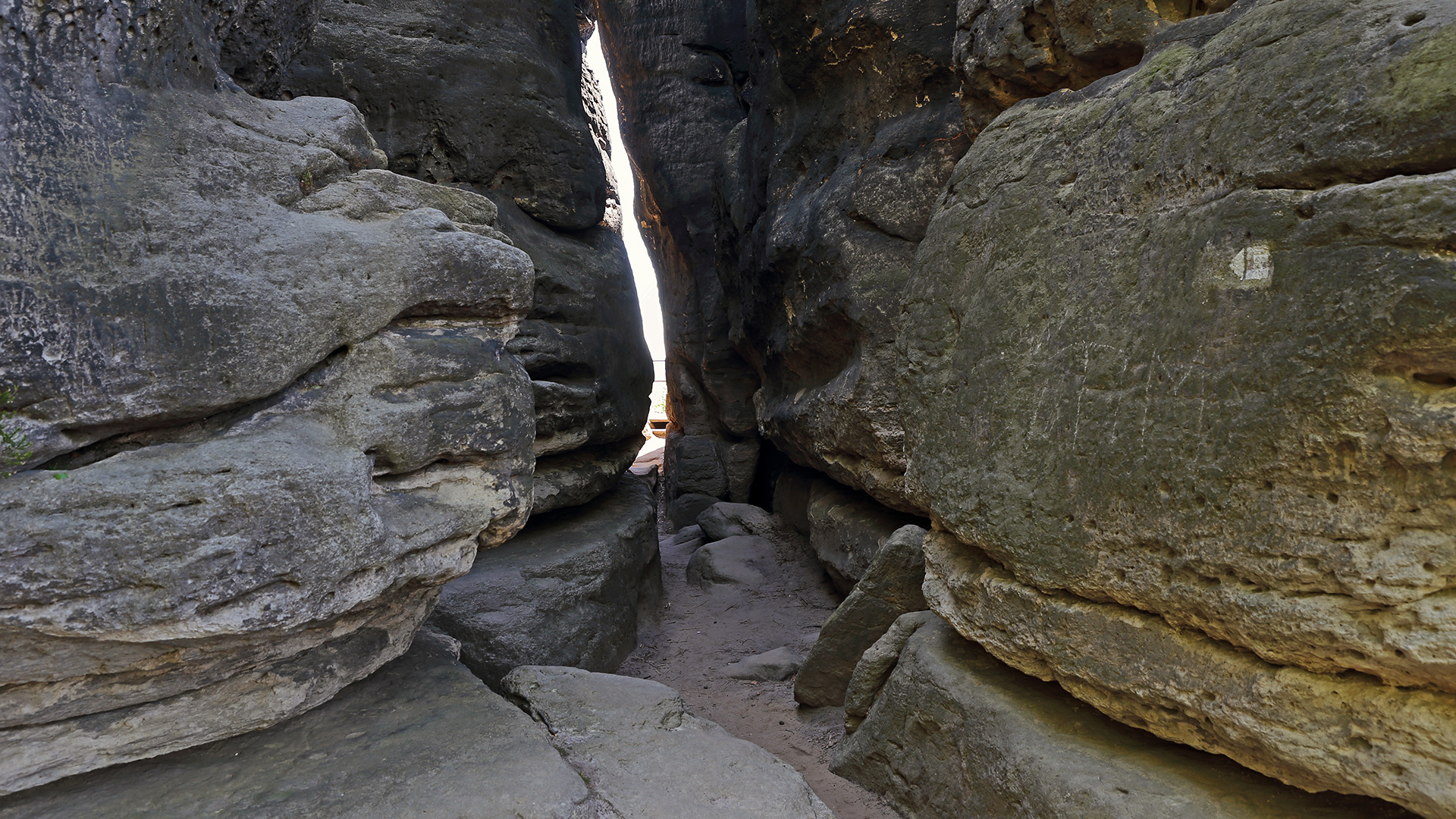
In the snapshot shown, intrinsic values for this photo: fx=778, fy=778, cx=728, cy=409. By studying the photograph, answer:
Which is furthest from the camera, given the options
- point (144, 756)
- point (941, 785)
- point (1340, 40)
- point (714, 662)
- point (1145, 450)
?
point (714, 662)

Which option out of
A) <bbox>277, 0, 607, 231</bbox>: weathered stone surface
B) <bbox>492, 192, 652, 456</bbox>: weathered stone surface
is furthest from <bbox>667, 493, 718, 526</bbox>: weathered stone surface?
<bbox>277, 0, 607, 231</bbox>: weathered stone surface

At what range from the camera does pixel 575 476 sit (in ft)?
18.0

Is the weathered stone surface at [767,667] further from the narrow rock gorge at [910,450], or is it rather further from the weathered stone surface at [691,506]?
the weathered stone surface at [691,506]

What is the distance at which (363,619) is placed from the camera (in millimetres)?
2621

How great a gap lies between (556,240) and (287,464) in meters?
3.75

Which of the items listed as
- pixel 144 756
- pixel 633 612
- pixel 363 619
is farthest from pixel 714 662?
pixel 144 756

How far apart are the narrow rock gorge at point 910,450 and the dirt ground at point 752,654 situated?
0.32 ft

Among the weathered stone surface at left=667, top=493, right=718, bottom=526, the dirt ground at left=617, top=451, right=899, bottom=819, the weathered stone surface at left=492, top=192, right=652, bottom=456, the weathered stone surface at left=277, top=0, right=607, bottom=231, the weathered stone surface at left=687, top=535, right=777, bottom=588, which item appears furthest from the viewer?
the weathered stone surface at left=667, top=493, right=718, bottom=526

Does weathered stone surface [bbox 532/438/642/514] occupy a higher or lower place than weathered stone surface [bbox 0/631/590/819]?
higher

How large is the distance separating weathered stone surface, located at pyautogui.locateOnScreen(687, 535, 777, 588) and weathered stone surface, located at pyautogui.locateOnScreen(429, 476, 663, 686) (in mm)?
710

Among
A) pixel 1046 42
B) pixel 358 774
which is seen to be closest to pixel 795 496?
pixel 1046 42

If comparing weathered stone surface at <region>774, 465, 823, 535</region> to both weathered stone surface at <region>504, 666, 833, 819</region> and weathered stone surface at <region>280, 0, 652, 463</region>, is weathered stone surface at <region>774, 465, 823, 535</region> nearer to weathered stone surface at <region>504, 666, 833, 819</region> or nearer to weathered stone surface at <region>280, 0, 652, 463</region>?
weathered stone surface at <region>280, 0, 652, 463</region>

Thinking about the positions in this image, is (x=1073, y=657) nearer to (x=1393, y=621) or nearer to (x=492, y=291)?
(x=1393, y=621)

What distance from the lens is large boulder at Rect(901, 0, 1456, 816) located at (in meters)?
1.64
